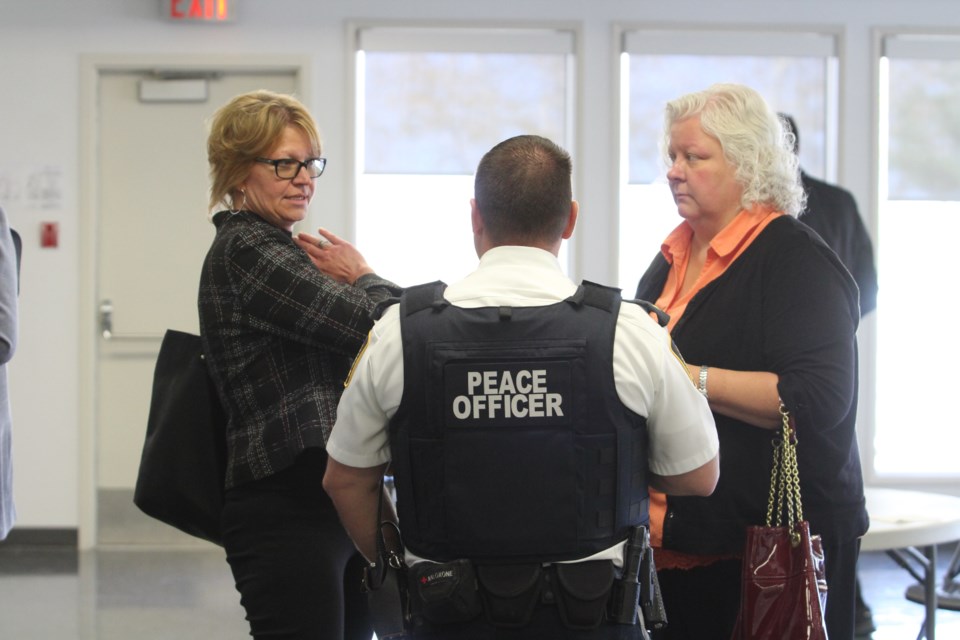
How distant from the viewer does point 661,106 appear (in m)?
5.73

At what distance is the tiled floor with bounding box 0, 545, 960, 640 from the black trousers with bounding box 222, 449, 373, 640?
2.38 metres

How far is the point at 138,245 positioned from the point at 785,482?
4.58 meters

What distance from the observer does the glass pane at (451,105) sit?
5711 mm

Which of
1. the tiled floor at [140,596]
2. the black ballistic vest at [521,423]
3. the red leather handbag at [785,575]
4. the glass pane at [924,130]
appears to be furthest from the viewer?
the glass pane at [924,130]

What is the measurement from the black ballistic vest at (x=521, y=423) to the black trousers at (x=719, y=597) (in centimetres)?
53

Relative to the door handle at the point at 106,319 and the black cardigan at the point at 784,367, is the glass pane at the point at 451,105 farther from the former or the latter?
the black cardigan at the point at 784,367

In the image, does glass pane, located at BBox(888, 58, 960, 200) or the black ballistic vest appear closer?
the black ballistic vest

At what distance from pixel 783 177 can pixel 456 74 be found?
154 inches

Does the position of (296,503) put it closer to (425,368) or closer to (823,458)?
(425,368)

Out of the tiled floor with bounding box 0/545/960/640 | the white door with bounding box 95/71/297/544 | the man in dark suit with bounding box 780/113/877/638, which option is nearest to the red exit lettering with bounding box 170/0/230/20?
the white door with bounding box 95/71/297/544

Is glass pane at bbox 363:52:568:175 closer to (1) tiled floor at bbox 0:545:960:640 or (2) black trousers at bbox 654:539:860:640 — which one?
(1) tiled floor at bbox 0:545:960:640

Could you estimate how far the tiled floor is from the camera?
4.16 metres

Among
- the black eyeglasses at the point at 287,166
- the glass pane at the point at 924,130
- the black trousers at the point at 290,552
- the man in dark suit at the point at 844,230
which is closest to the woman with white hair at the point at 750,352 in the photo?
the black trousers at the point at 290,552

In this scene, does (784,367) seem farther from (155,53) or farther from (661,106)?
(155,53)
